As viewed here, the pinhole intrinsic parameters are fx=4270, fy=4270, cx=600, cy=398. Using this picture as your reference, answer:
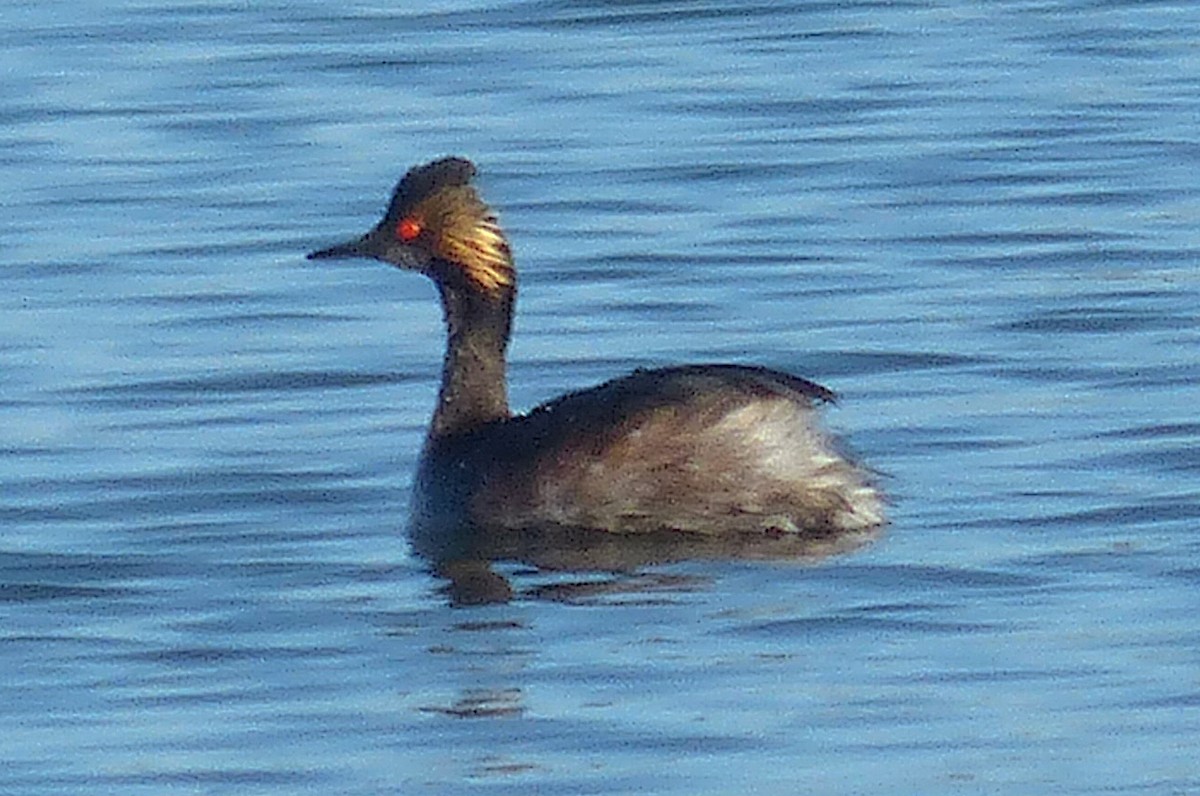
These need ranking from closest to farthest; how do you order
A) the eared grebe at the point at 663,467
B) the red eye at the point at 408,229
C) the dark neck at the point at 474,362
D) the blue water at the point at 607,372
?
the blue water at the point at 607,372 < the eared grebe at the point at 663,467 < the dark neck at the point at 474,362 < the red eye at the point at 408,229

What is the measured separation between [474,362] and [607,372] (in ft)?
5.16

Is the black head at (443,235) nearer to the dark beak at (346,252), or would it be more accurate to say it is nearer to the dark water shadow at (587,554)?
the dark beak at (346,252)

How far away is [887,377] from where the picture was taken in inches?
491

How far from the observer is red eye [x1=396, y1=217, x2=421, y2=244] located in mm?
11344

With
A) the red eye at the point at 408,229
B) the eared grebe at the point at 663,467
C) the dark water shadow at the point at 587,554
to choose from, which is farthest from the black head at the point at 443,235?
the dark water shadow at the point at 587,554

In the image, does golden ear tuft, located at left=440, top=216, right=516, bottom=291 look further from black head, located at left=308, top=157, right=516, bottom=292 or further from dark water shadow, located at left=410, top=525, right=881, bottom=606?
dark water shadow, located at left=410, top=525, right=881, bottom=606

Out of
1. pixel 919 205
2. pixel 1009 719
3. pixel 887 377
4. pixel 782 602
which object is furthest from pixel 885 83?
pixel 1009 719

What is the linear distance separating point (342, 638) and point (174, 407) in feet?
9.72

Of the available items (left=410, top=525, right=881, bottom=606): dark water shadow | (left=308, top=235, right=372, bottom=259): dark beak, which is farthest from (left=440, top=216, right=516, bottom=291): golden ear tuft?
(left=410, top=525, right=881, bottom=606): dark water shadow

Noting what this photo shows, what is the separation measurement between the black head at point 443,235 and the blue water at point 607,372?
24.4 inches

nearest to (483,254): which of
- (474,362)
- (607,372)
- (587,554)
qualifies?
(474,362)

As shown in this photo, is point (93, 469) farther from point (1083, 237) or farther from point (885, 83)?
point (885, 83)

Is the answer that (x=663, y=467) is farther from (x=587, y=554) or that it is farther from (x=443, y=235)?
(x=443, y=235)

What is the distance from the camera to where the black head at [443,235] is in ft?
37.0
